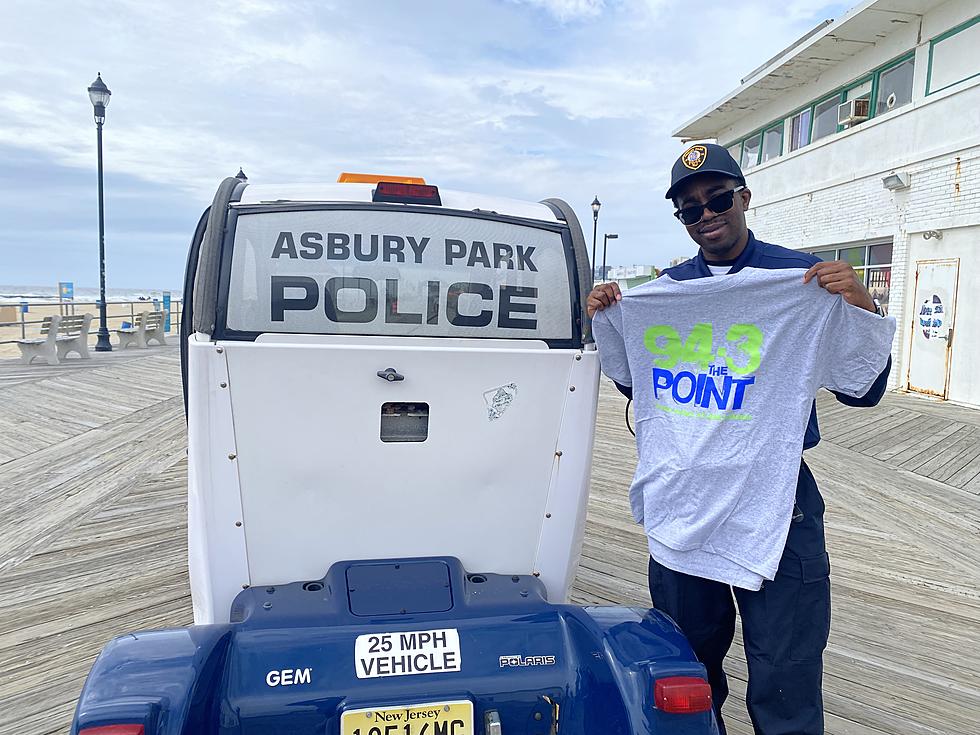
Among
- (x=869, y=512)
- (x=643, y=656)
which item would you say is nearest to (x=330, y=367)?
(x=643, y=656)

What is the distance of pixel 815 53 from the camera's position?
14773 millimetres

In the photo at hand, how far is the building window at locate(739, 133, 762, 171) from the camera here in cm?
1920

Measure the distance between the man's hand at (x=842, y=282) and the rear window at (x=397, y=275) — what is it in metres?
0.91

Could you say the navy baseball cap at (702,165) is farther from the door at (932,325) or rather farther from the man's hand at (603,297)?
the door at (932,325)

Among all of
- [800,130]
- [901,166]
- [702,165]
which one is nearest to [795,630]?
[702,165]

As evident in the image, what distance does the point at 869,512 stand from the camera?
244 inches

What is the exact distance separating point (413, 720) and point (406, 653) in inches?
7.4

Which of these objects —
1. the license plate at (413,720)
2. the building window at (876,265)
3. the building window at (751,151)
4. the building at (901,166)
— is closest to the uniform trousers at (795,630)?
the license plate at (413,720)

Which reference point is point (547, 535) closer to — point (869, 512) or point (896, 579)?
point (896, 579)

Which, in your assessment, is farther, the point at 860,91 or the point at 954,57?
the point at 860,91

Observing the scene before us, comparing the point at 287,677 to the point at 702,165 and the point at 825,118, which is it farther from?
the point at 825,118

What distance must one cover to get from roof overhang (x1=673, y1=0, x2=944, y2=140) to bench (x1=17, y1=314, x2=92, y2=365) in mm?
16746

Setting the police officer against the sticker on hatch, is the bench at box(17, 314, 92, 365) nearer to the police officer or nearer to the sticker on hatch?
the sticker on hatch

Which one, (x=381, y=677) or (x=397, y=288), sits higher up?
(x=397, y=288)
